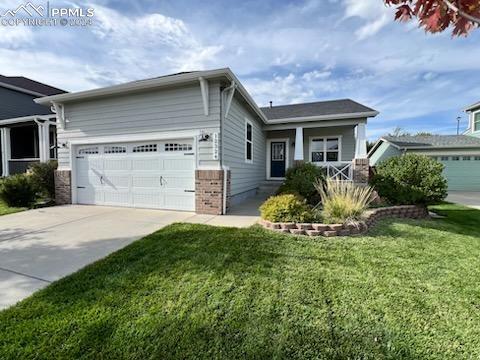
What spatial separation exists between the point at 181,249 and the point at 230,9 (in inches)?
257

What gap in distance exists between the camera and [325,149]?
12.1 meters

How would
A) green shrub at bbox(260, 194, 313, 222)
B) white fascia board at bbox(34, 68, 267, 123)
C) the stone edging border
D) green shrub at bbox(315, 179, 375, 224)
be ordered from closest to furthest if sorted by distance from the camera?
1. the stone edging border
2. green shrub at bbox(260, 194, 313, 222)
3. green shrub at bbox(315, 179, 375, 224)
4. white fascia board at bbox(34, 68, 267, 123)

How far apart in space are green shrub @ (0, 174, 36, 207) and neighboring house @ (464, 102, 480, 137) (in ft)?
85.9

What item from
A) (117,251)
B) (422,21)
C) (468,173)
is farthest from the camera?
(468,173)

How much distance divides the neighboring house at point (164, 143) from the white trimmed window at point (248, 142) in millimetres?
38

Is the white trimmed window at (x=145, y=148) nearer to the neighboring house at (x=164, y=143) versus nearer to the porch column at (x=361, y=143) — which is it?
the neighboring house at (x=164, y=143)

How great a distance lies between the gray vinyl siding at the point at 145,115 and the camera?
656 cm

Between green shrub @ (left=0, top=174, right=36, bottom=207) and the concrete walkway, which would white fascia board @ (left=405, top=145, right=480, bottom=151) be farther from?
green shrub @ (left=0, top=174, right=36, bottom=207)

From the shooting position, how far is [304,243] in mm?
4188

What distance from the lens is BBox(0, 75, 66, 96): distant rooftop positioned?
15.8 m

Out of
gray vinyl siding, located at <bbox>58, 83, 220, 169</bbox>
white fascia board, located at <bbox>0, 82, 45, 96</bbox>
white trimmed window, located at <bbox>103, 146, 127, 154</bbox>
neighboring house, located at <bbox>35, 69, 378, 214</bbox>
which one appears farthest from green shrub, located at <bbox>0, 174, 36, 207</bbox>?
white fascia board, located at <bbox>0, 82, 45, 96</bbox>

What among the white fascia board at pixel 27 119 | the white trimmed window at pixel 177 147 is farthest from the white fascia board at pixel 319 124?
the white fascia board at pixel 27 119

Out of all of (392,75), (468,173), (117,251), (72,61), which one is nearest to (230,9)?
(72,61)

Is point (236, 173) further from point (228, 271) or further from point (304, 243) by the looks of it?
point (228, 271)
